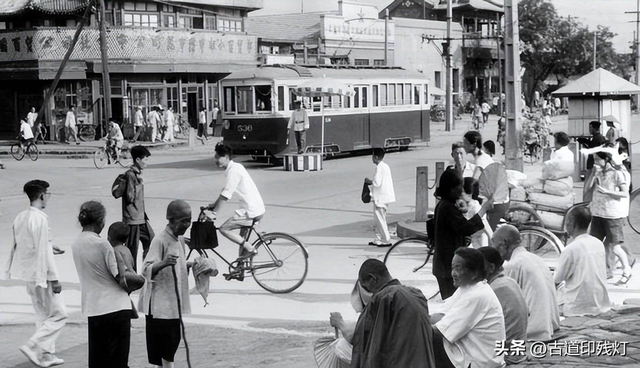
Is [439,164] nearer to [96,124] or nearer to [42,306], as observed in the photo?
[42,306]

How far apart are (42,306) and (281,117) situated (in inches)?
798

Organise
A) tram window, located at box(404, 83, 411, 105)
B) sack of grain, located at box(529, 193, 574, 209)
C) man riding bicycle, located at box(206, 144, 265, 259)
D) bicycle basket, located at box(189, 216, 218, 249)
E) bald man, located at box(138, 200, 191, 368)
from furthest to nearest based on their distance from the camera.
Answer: tram window, located at box(404, 83, 411, 105) → sack of grain, located at box(529, 193, 574, 209) → man riding bicycle, located at box(206, 144, 265, 259) → bicycle basket, located at box(189, 216, 218, 249) → bald man, located at box(138, 200, 191, 368)

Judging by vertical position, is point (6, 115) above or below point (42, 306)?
above

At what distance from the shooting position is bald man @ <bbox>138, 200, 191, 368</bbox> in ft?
22.4

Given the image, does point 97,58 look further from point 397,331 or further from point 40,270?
Answer: point 397,331

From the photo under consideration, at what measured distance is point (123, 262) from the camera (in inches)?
271

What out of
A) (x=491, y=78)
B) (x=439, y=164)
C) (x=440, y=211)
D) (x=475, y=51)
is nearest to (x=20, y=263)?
(x=440, y=211)

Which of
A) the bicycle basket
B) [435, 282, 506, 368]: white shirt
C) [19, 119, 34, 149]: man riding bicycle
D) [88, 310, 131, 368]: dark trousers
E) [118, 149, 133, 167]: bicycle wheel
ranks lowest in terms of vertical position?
[88, 310, 131, 368]: dark trousers

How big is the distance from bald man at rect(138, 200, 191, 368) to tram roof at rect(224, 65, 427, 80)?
70.2ft

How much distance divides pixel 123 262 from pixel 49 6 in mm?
36062

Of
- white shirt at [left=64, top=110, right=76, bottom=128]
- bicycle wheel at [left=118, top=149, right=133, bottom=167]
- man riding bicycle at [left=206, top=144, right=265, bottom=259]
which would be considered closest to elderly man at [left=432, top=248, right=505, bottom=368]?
man riding bicycle at [left=206, top=144, right=265, bottom=259]

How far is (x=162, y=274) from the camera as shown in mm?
6887

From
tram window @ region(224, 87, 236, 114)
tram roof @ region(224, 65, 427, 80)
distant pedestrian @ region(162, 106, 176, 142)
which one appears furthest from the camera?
distant pedestrian @ region(162, 106, 176, 142)

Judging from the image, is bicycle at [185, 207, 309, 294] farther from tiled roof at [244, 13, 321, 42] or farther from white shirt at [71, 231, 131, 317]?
tiled roof at [244, 13, 321, 42]
